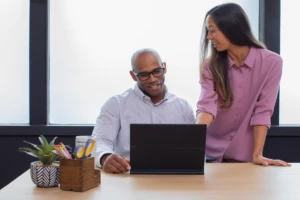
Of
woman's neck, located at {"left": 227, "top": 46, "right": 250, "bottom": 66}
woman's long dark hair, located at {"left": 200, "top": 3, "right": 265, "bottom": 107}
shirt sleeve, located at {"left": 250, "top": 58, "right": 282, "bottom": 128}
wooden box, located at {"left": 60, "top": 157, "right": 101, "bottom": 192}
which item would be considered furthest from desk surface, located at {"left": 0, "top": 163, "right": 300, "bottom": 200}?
woman's neck, located at {"left": 227, "top": 46, "right": 250, "bottom": 66}

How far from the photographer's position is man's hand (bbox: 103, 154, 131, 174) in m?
1.74

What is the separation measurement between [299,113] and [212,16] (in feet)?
4.49

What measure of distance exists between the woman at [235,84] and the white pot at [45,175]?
35.0 inches

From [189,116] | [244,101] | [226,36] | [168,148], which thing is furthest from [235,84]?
[168,148]

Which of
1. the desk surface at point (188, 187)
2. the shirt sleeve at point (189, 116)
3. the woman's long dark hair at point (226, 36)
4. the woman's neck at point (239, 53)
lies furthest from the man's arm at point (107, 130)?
the woman's neck at point (239, 53)

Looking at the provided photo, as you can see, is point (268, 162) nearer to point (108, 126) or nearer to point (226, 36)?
point (226, 36)

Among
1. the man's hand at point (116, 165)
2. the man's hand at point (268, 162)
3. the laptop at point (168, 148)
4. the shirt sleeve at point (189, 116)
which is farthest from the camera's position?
the shirt sleeve at point (189, 116)

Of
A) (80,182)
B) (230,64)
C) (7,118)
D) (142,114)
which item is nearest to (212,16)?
(230,64)

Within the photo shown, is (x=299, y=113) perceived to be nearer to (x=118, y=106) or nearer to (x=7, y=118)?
(x=118, y=106)

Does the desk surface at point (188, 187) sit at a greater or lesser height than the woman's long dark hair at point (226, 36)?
lesser

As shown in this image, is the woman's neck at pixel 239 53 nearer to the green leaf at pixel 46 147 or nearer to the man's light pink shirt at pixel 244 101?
the man's light pink shirt at pixel 244 101

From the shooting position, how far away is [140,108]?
7.59 ft

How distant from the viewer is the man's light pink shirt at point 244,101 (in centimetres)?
210

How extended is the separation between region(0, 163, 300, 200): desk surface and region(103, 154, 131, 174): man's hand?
0.04 meters
